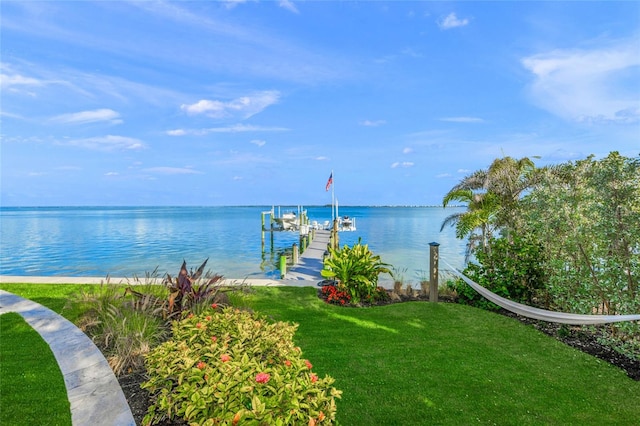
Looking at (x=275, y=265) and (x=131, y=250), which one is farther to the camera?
(x=131, y=250)

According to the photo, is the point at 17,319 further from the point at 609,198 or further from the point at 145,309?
the point at 609,198

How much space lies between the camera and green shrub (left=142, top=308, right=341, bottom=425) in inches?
78.5

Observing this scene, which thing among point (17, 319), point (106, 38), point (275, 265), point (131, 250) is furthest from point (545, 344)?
point (131, 250)

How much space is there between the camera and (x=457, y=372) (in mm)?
4141

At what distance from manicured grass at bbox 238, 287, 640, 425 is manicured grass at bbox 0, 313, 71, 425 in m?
2.52

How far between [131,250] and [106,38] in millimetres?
17517

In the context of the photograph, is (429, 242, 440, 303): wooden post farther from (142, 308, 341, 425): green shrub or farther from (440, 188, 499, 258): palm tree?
(142, 308, 341, 425): green shrub

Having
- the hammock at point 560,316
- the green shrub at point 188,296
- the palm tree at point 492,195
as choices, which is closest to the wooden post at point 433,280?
the hammock at point 560,316

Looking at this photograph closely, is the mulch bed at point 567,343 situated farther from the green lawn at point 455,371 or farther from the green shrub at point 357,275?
the green shrub at point 357,275

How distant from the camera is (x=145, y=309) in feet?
14.9

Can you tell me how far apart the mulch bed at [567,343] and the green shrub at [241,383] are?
0.25m

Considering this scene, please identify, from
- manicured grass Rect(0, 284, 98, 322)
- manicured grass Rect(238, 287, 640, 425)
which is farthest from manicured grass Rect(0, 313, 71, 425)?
manicured grass Rect(238, 287, 640, 425)

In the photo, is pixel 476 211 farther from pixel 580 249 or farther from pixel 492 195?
pixel 580 249

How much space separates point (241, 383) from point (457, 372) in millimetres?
2982
